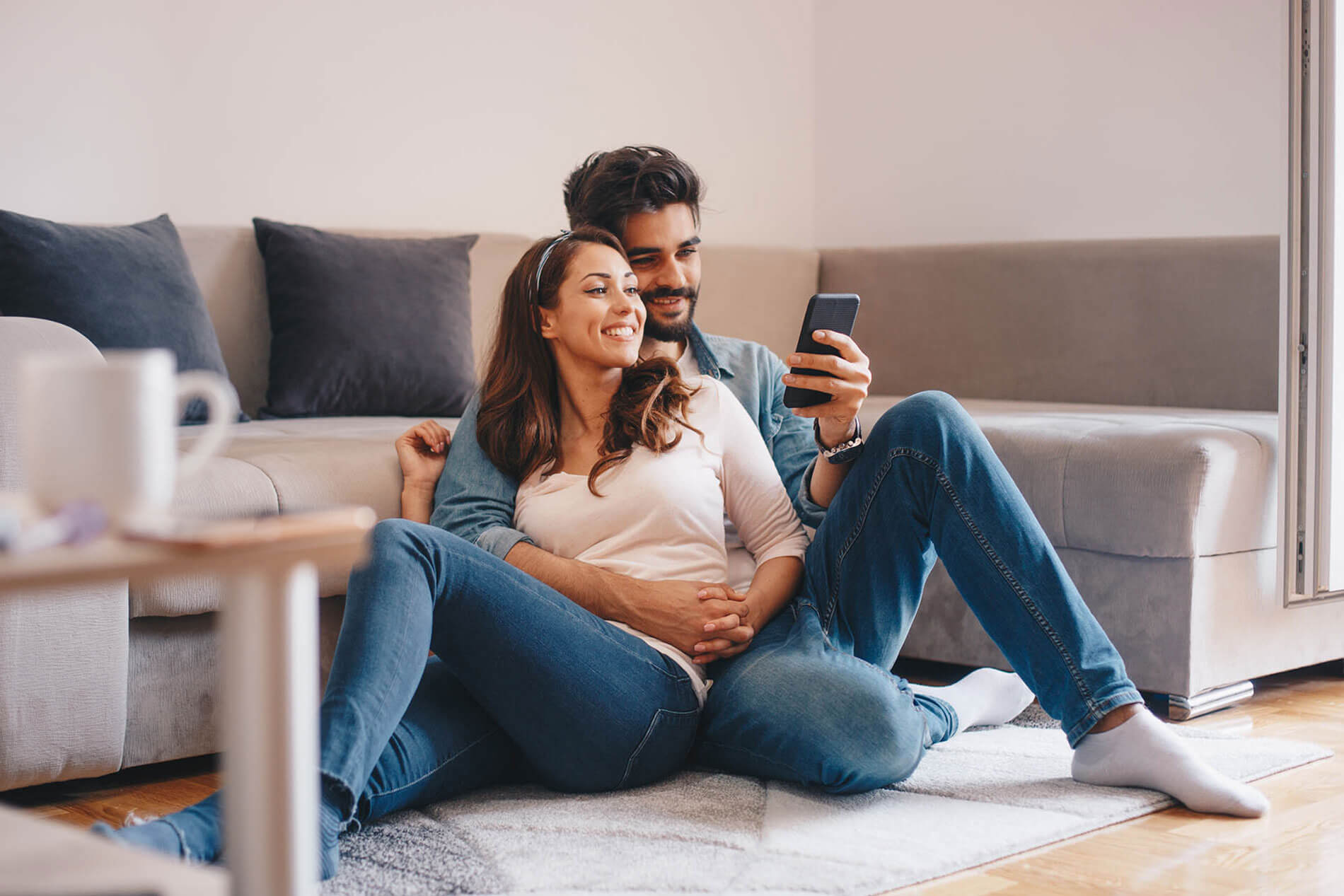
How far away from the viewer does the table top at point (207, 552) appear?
1.98 feet

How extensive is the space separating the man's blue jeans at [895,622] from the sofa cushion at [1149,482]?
53 centimetres

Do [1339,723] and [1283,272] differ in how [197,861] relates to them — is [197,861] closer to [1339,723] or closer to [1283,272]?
[1339,723]

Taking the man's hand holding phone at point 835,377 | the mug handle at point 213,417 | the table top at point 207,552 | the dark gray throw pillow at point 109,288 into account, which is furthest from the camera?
the dark gray throw pillow at point 109,288

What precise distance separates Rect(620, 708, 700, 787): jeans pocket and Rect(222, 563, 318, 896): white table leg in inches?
35.8

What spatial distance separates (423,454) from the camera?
202cm

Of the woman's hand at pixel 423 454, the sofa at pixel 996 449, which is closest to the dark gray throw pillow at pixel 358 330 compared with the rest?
the sofa at pixel 996 449

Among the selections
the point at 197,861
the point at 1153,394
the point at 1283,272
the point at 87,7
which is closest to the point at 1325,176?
the point at 1283,272

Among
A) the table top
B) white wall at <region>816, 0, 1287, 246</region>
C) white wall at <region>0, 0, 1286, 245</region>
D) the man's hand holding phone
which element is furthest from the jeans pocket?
white wall at <region>816, 0, 1287, 246</region>

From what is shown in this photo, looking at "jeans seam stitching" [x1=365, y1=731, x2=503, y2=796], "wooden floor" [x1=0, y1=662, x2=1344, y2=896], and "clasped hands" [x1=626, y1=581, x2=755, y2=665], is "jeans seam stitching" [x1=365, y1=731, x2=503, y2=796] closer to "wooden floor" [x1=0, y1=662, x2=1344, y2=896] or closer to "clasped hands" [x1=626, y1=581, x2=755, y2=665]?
"clasped hands" [x1=626, y1=581, x2=755, y2=665]

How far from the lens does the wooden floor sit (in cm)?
138

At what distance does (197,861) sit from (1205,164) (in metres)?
2.87

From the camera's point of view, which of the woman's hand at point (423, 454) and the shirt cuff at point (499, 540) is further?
the woman's hand at point (423, 454)

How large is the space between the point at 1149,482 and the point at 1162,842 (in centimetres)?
75

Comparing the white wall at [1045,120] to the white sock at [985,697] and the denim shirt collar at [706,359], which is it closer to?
the white sock at [985,697]
